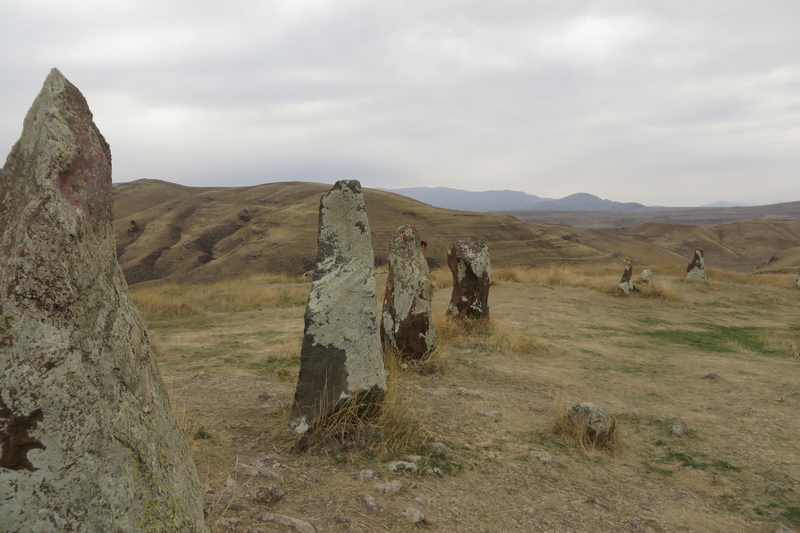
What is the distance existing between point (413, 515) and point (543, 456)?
65.9 inches

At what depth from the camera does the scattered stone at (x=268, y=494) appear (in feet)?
10.0

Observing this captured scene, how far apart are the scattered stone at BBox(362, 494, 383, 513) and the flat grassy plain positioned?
0.16 ft

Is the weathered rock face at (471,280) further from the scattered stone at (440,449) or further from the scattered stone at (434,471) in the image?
the scattered stone at (434,471)

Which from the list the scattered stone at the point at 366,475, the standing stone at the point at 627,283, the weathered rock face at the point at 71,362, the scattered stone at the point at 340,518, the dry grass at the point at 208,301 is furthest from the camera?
the standing stone at the point at 627,283

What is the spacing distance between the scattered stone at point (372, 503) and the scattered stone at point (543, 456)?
171 centimetres

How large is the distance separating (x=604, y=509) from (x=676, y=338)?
763 centimetres

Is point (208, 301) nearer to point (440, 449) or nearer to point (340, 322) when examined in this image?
point (340, 322)

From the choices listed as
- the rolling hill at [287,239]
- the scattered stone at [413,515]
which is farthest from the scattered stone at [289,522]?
the rolling hill at [287,239]

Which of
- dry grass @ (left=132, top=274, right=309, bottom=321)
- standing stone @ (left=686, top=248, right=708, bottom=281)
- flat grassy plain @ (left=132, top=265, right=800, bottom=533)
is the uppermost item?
standing stone @ (left=686, top=248, right=708, bottom=281)

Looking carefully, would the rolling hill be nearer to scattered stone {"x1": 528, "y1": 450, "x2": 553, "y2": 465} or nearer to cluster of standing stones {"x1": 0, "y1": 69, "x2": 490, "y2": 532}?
scattered stone {"x1": 528, "y1": 450, "x2": 553, "y2": 465}

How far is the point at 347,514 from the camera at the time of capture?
306 centimetres

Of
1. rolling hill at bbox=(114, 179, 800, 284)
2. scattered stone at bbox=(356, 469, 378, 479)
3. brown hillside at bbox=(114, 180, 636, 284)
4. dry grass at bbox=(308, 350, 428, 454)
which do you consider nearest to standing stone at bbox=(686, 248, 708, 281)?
rolling hill at bbox=(114, 179, 800, 284)

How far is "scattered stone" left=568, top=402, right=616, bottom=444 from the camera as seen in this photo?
4.66 metres

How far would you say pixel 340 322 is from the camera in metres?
4.27
